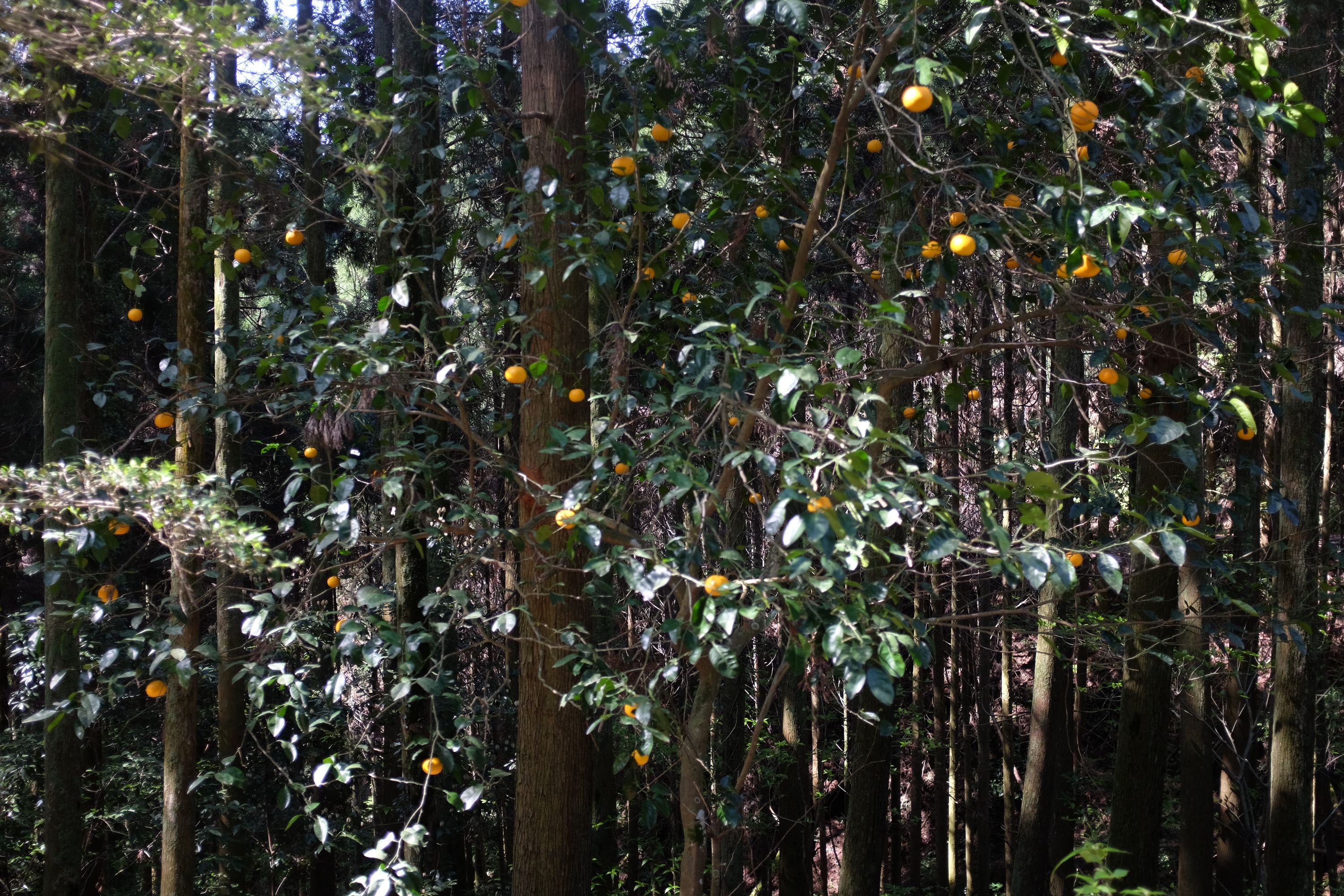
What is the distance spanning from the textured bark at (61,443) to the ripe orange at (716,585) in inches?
150

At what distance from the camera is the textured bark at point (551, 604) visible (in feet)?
12.6

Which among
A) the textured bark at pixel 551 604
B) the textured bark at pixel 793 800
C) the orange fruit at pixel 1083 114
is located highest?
the orange fruit at pixel 1083 114

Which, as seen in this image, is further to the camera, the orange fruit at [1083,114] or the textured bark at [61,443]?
the textured bark at [61,443]

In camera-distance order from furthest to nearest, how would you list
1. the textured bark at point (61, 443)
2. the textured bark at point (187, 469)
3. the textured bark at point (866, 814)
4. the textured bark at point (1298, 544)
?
the textured bark at point (866, 814) < the textured bark at point (61, 443) < the textured bark at point (1298, 544) < the textured bark at point (187, 469)

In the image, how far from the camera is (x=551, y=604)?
151 inches

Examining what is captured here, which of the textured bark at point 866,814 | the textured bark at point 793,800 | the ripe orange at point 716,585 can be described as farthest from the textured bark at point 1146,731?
the ripe orange at point 716,585

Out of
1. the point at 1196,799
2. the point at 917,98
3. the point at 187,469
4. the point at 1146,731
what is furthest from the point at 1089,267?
the point at 1196,799

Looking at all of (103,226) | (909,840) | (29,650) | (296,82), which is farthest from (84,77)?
(909,840)

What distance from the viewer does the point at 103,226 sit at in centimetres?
842

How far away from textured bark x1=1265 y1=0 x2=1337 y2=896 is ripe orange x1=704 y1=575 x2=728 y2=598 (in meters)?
3.78

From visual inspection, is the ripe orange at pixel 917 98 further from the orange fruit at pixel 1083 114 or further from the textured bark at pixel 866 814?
the textured bark at pixel 866 814

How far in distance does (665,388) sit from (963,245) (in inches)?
55.9

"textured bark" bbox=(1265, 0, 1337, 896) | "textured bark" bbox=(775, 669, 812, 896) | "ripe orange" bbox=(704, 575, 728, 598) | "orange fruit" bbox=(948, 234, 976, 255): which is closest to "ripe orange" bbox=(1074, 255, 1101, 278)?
"orange fruit" bbox=(948, 234, 976, 255)

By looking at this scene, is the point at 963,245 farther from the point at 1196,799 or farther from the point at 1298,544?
the point at 1196,799
